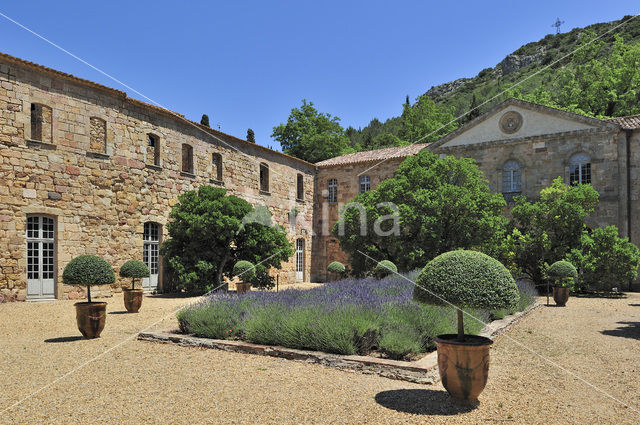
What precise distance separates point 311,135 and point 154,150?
70.4ft

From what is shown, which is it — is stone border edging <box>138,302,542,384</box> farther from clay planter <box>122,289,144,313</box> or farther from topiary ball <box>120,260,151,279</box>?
topiary ball <box>120,260,151,279</box>

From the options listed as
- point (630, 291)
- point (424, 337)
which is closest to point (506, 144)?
point (630, 291)

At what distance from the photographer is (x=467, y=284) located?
459cm

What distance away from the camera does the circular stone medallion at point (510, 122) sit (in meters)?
20.5

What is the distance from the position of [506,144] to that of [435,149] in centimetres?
345

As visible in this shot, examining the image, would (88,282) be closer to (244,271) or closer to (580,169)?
(244,271)

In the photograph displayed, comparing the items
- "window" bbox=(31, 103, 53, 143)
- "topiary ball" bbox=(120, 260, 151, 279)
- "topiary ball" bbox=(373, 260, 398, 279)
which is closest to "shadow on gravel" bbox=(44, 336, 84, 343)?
"topiary ball" bbox=(120, 260, 151, 279)

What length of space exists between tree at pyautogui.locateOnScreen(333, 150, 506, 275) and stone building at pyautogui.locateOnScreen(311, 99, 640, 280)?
4495 millimetres

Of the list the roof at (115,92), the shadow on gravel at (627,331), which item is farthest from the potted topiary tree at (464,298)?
the roof at (115,92)

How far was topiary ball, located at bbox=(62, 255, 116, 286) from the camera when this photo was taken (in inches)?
313

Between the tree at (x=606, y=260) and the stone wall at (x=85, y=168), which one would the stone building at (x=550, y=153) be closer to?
the tree at (x=606, y=260)

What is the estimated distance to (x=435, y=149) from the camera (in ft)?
74.1

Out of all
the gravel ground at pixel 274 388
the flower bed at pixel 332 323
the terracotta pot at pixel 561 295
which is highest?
the flower bed at pixel 332 323

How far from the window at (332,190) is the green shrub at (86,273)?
1858 centimetres
